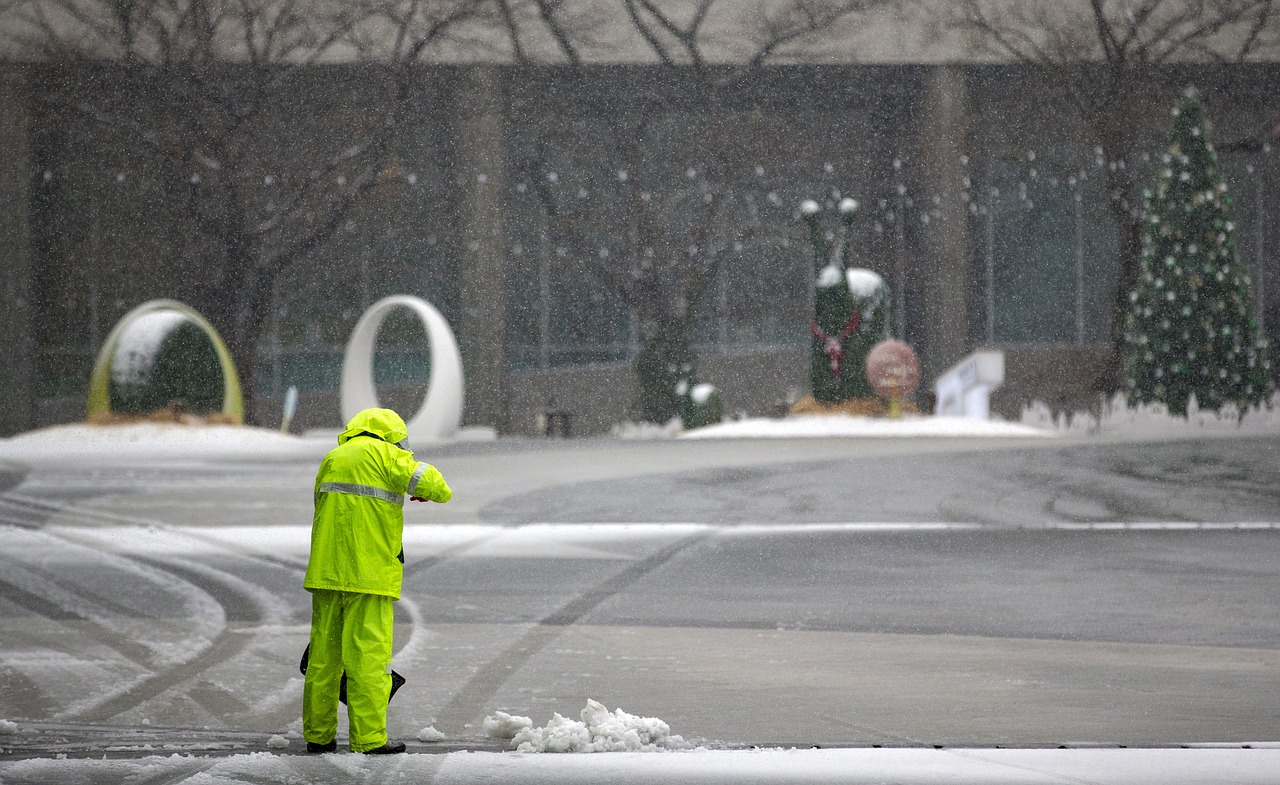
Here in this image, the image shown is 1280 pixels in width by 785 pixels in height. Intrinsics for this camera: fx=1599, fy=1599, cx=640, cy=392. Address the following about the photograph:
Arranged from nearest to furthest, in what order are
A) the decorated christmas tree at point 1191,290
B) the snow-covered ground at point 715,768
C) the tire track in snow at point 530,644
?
1. the snow-covered ground at point 715,768
2. the tire track in snow at point 530,644
3. the decorated christmas tree at point 1191,290

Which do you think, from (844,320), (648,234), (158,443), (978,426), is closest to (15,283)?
(158,443)

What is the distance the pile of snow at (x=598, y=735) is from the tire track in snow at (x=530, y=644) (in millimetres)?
671

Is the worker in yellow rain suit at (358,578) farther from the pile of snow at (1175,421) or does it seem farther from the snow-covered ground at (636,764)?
the pile of snow at (1175,421)

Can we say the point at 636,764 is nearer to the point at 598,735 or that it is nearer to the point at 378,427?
the point at 598,735

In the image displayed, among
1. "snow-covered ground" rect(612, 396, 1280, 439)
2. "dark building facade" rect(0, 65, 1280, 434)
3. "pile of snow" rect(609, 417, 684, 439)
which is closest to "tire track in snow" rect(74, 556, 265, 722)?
"snow-covered ground" rect(612, 396, 1280, 439)

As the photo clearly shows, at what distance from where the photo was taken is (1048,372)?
26922 millimetres

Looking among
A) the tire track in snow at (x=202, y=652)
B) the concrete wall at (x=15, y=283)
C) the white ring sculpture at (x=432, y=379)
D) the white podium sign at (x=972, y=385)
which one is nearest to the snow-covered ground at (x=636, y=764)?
the tire track in snow at (x=202, y=652)

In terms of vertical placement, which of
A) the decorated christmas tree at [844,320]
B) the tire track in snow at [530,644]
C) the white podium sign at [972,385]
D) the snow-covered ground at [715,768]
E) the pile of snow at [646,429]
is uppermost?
the decorated christmas tree at [844,320]

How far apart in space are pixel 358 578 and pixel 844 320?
15906 millimetres

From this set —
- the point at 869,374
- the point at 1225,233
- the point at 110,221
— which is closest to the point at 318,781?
the point at 869,374

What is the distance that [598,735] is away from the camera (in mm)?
5930

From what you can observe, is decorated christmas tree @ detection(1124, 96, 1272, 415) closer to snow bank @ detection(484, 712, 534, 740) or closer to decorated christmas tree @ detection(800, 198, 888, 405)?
decorated christmas tree @ detection(800, 198, 888, 405)

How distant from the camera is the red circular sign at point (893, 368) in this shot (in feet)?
69.2

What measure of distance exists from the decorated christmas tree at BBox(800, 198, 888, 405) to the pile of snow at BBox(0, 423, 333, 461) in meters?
6.77
